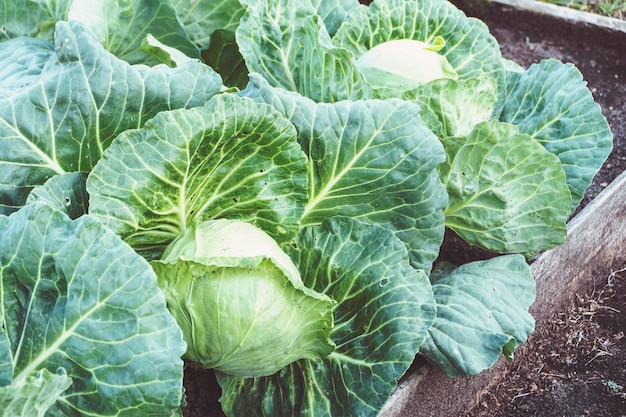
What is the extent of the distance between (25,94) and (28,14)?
0.78 meters

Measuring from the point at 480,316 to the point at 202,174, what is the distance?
80 centimetres

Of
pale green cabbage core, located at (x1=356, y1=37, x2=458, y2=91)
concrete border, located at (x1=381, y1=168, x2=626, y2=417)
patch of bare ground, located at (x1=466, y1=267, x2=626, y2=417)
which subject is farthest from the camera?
patch of bare ground, located at (x1=466, y1=267, x2=626, y2=417)

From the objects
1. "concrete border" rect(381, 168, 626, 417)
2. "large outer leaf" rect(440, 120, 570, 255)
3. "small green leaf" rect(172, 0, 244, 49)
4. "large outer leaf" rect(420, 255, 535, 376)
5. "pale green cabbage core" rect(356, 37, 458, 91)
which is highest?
"pale green cabbage core" rect(356, 37, 458, 91)

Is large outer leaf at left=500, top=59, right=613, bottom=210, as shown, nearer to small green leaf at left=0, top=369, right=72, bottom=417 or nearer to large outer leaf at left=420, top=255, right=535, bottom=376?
large outer leaf at left=420, top=255, right=535, bottom=376

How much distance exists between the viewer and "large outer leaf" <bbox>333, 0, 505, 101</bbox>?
2.46 meters

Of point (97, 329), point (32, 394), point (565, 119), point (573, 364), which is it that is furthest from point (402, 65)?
point (32, 394)

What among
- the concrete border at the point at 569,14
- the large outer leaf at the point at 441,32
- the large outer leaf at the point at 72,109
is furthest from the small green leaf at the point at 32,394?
the concrete border at the point at 569,14

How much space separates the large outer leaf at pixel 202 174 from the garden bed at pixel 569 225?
1.96 feet

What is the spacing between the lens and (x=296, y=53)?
6.97 ft

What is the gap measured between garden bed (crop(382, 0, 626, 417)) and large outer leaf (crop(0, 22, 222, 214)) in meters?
0.92

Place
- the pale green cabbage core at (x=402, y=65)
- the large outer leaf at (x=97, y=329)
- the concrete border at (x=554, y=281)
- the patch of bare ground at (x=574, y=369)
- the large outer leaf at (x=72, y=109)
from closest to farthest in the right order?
the large outer leaf at (x=97, y=329)
the large outer leaf at (x=72, y=109)
the concrete border at (x=554, y=281)
the pale green cabbage core at (x=402, y=65)
the patch of bare ground at (x=574, y=369)

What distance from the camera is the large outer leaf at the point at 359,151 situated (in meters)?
1.78

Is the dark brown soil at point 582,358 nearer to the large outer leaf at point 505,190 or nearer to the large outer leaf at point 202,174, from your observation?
the large outer leaf at point 505,190

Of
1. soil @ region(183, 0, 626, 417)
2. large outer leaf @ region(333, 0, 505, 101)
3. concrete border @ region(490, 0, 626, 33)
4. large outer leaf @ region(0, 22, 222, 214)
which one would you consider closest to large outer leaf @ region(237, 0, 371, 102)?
large outer leaf @ region(333, 0, 505, 101)
